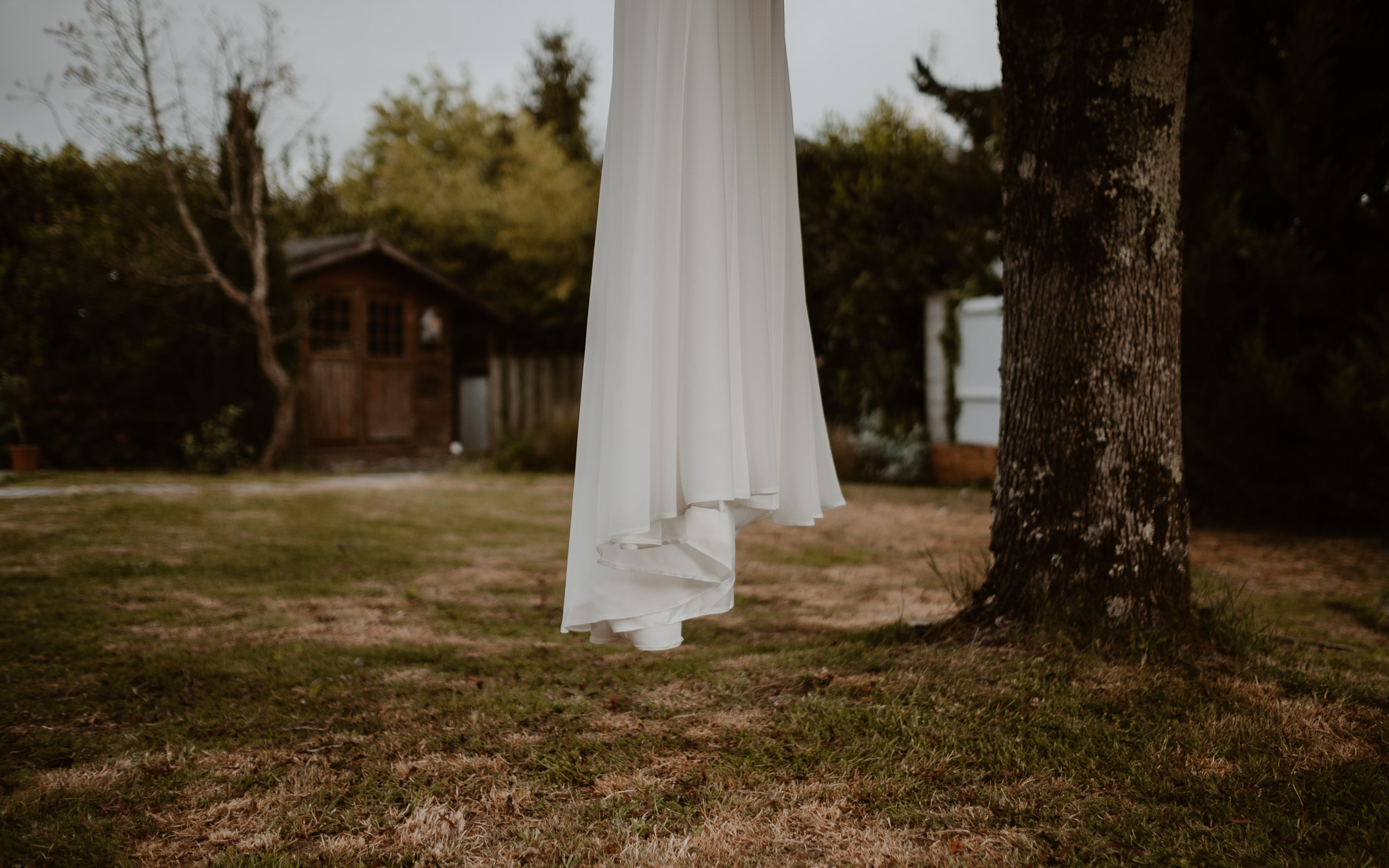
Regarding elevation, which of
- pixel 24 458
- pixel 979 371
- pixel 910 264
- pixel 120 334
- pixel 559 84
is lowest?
pixel 24 458

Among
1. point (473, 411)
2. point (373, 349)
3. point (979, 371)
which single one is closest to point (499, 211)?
point (473, 411)

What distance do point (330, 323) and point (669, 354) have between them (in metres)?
10.5

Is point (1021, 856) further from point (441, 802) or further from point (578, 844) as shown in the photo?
point (441, 802)

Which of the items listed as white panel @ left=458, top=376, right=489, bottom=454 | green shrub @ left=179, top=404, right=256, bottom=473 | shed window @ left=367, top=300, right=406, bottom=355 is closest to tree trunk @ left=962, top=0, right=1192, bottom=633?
green shrub @ left=179, top=404, right=256, bottom=473

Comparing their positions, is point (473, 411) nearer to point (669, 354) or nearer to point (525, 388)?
point (525, 388)

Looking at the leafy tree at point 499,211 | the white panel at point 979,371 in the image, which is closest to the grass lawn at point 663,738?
the white panel at point 979,371

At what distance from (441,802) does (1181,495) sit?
6.87 ft

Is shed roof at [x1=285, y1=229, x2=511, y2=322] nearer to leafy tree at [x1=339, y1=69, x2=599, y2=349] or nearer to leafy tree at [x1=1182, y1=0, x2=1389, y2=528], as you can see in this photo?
leafy tree at [x1=339, y1=69, x2=599, y2=349]

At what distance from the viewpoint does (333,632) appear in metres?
2.95

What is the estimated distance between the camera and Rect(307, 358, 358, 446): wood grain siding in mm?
10656

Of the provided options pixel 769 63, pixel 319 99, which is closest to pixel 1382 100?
pixel 769 63

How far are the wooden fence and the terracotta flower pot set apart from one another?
534 cm

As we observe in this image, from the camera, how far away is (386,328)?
38.0 ft

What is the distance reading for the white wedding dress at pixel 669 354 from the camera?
170cm
